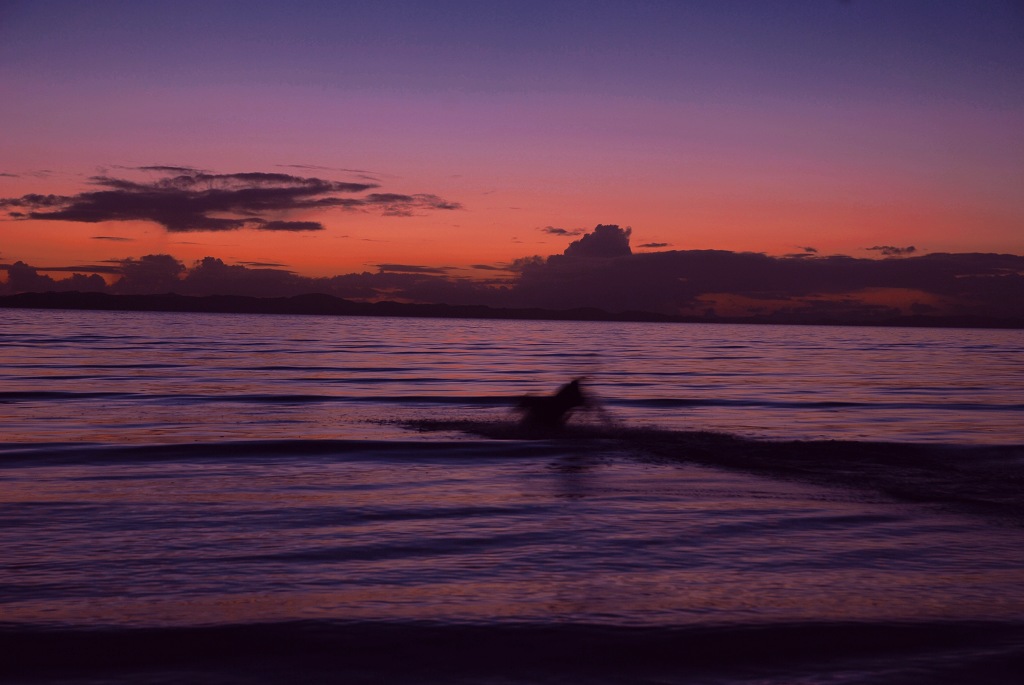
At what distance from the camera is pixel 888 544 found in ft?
30.0

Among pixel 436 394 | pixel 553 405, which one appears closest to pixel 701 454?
pixel 553 405

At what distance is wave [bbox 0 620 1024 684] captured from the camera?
5.71m

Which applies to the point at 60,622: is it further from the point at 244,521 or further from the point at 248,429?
the point at 248,429

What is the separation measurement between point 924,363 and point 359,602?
5328 centimetres

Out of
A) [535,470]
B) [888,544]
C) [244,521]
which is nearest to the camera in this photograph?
[888,544]

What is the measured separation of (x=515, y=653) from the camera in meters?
→ 6.09

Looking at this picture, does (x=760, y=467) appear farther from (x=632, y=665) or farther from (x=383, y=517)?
(x=632, y=665)

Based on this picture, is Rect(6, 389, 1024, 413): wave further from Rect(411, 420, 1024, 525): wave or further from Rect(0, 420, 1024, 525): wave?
Rect(0, 420, 1024, 525): wave

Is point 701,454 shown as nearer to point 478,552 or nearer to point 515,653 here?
point 478,552

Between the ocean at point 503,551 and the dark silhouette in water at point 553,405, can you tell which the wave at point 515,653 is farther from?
the dark silhouette in water at point 553,405

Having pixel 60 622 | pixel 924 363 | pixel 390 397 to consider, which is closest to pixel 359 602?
pixel 60 622

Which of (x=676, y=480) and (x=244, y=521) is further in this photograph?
(x=676, y=480)

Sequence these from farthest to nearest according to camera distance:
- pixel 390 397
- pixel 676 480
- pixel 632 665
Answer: pixel 390 397
pixel 676 480
pixel 632 665

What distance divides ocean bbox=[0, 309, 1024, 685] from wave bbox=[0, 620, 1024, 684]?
2 centimetres
